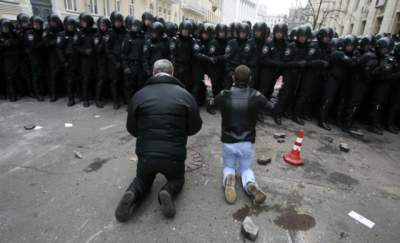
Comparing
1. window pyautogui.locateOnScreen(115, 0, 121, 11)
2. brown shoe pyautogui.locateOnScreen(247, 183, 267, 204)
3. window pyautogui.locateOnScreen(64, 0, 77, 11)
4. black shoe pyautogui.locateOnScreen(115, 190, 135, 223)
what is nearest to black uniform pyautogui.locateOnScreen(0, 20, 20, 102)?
black shoe pyautogui.locateOnScreen(115, 190, 135, 223)

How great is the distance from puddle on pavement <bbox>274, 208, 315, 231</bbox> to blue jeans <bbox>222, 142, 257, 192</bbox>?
0.50 metres

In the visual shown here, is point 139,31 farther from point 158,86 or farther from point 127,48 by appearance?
point 158,86

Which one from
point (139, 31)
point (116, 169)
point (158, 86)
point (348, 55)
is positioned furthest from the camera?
point (139, 31)

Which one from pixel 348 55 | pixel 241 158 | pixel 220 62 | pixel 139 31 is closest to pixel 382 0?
pixel 348 55

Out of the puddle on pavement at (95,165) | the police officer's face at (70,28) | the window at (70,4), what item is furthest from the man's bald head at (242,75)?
the window at (70,4)

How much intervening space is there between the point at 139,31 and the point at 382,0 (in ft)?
74.1

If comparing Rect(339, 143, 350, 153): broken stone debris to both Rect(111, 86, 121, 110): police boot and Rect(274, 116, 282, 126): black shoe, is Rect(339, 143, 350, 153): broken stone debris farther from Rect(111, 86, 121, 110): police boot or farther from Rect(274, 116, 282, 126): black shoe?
Rect(111, 86, 121, 110): police boot

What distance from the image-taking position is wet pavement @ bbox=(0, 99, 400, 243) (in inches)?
97.1

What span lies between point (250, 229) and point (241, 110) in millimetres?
1286

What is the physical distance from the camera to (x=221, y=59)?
19.5 feet

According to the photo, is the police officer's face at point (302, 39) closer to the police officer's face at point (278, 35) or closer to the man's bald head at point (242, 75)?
the police officer's face at point (278, 35)

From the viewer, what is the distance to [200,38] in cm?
616

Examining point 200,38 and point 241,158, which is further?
point 200,38

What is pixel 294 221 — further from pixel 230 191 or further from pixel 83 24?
pixel 83 24
